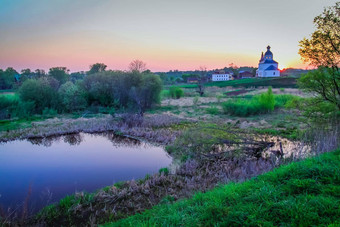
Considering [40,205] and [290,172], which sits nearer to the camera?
[290,172]

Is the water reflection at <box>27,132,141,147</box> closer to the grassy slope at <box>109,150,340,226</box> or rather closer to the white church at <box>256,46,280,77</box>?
the grassy slope at <box>109,150,340,226</box>

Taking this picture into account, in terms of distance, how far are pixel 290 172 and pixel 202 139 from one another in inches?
187

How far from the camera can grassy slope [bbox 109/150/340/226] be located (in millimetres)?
2939

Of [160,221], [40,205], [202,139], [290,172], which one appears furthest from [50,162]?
[290,172]

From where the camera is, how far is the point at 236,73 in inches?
3920

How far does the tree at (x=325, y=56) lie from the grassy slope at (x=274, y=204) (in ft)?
25.3

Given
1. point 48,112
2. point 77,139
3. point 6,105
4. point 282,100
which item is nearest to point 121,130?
point 77,139

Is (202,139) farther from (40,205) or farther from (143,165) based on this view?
(40,205)

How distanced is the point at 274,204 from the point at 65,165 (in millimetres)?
9323

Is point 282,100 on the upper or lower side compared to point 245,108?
upper

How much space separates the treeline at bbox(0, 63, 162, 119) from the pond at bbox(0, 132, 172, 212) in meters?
9.20

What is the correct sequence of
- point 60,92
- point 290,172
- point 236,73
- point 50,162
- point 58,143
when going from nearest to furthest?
1. point 290,172
2. point 50,162
3. point 58,143
4. point 60,92
5. point 236,73

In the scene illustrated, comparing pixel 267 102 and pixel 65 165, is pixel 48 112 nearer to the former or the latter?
pixel 65 165

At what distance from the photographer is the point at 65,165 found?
9.31 m
